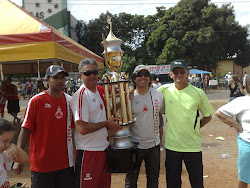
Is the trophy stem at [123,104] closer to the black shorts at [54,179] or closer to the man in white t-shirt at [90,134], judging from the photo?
the man in white t-shirt at [90,134]

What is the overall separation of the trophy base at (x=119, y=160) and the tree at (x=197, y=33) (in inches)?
863

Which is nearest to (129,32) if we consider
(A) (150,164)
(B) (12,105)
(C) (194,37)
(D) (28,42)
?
(C) (194,37)

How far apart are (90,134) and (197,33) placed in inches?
903

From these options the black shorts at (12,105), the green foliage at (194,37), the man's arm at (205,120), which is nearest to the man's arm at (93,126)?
the man's arm at (205,120)

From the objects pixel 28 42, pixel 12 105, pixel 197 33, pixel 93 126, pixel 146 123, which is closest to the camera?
pixel 93 126

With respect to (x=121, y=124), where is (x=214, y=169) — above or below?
below

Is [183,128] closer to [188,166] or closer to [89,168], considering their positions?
[188,166]

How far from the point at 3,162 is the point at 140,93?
158cm

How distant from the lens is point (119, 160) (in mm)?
2311

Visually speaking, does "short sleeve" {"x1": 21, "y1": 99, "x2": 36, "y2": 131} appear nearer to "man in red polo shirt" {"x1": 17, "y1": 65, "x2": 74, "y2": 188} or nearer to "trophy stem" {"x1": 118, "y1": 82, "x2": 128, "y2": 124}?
"man in red polo shirt" {"x1": 17, "y1": 65, "x2": 74, "y2": 188}

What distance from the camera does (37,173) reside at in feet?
7.38

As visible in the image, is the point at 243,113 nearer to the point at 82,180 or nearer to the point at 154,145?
the point at 154,145

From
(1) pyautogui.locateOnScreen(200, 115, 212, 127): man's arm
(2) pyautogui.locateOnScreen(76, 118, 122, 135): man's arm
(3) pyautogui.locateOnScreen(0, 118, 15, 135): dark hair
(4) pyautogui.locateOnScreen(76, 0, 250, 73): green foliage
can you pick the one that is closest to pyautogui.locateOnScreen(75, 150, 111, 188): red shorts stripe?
(2) pyautogui.locateOnScreen(76, 118, 122, 135): man's arm

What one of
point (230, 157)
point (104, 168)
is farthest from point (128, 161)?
point (230, 157)
